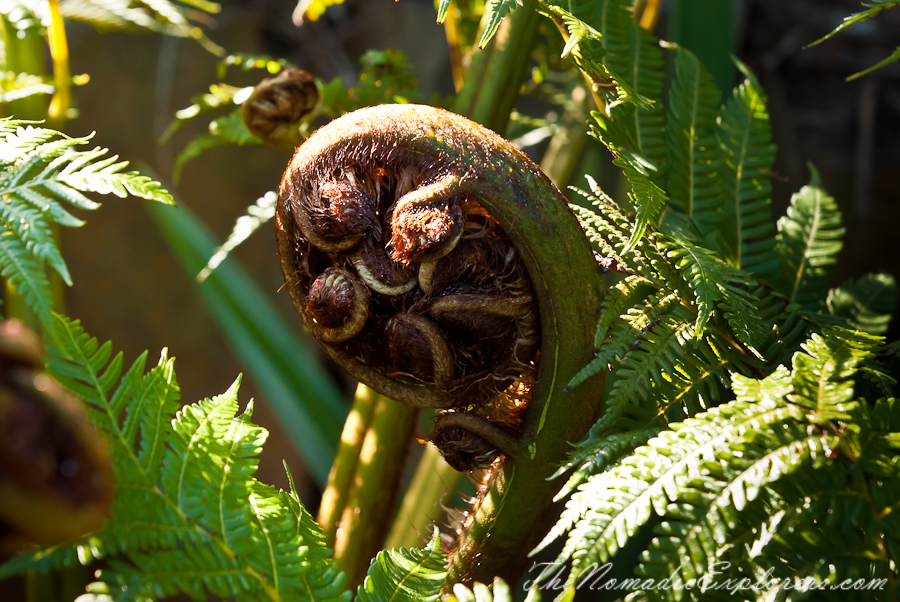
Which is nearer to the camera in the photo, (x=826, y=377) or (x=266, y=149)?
(x=826, y=377)

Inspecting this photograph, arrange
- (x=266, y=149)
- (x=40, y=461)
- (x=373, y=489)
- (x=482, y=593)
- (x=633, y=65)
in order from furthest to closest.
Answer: (x=266, y=149), (x=373, y=489), (x=633, y=65), (x=482, y=593), (x=40, y=461)

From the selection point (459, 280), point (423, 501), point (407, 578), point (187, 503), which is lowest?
point (423, 501)

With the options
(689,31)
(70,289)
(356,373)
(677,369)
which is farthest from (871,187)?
(70,289)

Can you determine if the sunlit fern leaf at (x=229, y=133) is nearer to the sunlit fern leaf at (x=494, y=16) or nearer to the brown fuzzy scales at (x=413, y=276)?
the brown fuzzy scales at (x=413, y=276)

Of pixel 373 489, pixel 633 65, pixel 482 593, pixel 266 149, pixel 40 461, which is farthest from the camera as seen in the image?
pixel 266 149

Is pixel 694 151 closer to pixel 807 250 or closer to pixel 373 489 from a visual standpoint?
pixel 807 250

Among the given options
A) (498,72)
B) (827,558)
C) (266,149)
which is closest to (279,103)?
(498,72)

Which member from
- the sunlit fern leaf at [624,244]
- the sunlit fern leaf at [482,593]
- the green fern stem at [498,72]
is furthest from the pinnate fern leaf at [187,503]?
the green fern stem at [498,72]

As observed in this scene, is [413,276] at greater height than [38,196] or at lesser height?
lesser

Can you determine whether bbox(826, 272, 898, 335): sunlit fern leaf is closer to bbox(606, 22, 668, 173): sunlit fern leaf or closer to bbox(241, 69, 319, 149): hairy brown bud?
bbox(606, 22, 668, 173): sunlit fern leaf
